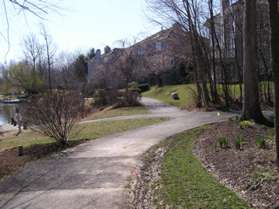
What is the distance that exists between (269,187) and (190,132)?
1006 cm

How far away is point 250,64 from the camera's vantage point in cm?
1825

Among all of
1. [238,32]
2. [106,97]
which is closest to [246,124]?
[238,32]

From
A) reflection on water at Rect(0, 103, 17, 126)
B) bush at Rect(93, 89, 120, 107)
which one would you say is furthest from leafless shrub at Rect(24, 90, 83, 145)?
reflection on water at Rect(0, 103, 17, 126)

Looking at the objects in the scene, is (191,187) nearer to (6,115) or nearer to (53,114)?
(53,114)

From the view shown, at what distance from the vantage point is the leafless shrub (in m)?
15.9

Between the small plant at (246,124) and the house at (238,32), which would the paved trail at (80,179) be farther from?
the house at (238,32)

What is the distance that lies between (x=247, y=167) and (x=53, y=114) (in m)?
8.62

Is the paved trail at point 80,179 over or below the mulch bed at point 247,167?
below

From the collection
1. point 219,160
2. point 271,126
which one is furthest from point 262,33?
point 219,160

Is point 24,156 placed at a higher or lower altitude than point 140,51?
lower

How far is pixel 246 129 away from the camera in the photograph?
51.9ft

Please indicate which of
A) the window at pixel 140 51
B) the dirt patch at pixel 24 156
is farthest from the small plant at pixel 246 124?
the window at pixel 140 51

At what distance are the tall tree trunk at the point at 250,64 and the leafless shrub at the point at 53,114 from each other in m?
6.84

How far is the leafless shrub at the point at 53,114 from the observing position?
15945mm
